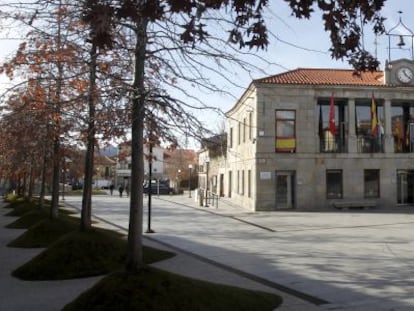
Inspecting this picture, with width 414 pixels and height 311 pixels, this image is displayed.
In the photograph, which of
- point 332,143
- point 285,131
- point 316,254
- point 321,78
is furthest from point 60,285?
point 321,78

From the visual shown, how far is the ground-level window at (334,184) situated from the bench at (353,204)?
1.99 feet

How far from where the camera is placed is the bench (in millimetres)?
32594

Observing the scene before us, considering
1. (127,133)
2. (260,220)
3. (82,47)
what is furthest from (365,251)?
(260,220)

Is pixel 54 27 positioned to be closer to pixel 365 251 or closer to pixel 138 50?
pixel 138 50

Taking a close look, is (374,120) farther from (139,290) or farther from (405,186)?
(139,290)

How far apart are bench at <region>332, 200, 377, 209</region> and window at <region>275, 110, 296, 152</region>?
4.13m

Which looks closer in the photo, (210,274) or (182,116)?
(182,116)

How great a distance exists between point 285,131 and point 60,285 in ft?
82.7

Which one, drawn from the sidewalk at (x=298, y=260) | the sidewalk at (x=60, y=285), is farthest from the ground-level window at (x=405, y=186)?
the sidewalk at (x=60, y=285)

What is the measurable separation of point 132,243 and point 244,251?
7481 mm

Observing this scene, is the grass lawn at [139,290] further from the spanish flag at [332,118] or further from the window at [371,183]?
the window at [371,183]

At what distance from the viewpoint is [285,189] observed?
108ft

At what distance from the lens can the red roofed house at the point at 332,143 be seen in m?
32.6

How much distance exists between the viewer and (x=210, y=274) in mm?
10648
